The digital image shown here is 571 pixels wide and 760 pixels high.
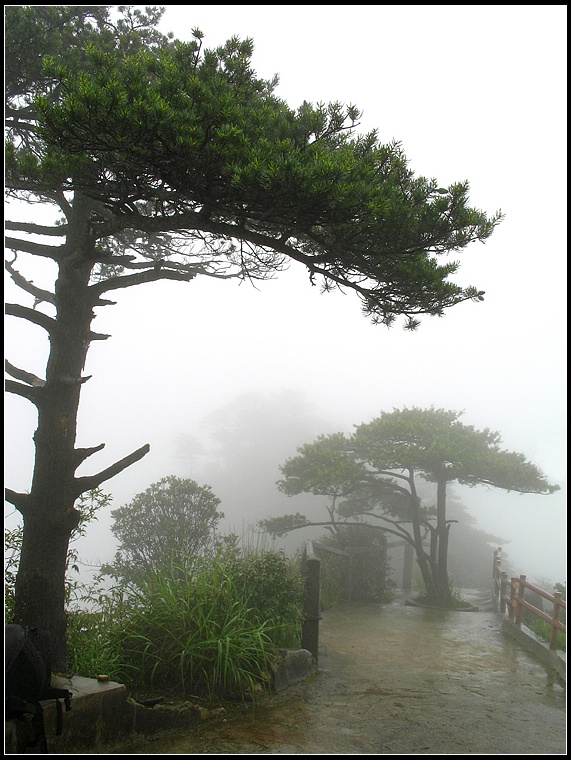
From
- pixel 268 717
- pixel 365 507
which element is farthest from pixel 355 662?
pixel 365 507

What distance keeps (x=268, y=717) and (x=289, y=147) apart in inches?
131

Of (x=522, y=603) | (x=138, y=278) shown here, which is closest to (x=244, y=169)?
(x=138, y=278)

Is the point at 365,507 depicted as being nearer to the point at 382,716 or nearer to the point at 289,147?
the point at 382,716

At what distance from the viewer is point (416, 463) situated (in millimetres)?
10922

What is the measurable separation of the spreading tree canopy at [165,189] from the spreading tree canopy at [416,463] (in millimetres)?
6898

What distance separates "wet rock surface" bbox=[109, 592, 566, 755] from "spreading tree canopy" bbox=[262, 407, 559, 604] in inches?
160

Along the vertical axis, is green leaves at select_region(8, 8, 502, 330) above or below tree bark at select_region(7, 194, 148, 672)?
above

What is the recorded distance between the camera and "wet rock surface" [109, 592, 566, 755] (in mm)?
3131

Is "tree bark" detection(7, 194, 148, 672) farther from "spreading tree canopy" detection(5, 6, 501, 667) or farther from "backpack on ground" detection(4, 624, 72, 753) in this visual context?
"backpack on ground" detection(4, 624, 72, 753)

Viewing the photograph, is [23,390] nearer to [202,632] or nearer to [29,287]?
[29,287]

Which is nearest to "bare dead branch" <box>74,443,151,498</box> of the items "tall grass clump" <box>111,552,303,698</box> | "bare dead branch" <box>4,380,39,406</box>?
"bare dead branch" <box>4,380,39,406</box>

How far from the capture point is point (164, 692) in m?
3.45

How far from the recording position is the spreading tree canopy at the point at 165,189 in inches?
103

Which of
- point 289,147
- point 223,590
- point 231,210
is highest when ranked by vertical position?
point 289,147
